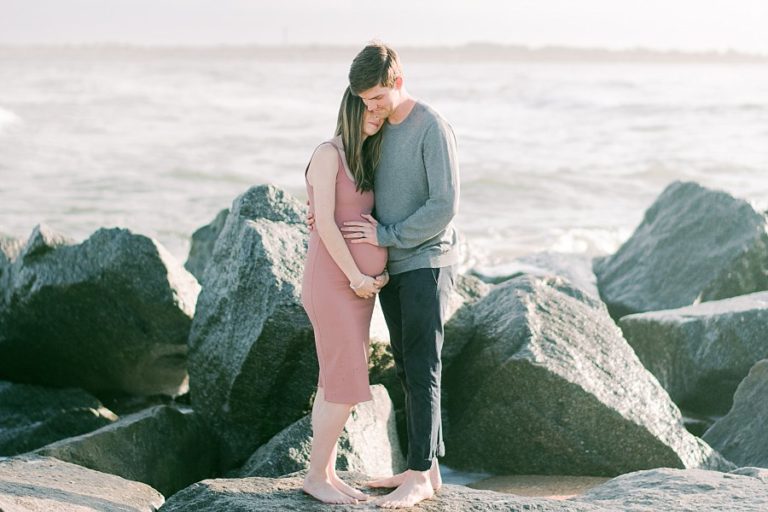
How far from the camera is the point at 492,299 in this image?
6.24 meters

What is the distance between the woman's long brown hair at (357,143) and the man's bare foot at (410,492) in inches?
43.7

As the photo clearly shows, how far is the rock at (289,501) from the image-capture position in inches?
159

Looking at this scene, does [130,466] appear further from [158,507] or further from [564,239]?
[564,239]

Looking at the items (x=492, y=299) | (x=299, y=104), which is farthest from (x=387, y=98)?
(x=299, y=104)

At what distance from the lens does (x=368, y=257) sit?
13.5ft

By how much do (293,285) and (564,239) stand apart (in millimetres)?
9875

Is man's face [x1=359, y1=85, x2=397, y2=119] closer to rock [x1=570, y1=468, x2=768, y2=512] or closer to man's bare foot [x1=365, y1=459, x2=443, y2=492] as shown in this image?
man's bare foot [x1=365, y1=459, x2=443, y2=492]

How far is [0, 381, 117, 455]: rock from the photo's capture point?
19.7 feet

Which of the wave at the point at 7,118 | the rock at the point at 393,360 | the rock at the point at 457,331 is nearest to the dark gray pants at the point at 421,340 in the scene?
the rock at the point at 393,360

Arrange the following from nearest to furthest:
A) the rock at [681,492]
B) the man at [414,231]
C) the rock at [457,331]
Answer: the man at [414,231]
the rock at [681,492]
the rock at [457,331]

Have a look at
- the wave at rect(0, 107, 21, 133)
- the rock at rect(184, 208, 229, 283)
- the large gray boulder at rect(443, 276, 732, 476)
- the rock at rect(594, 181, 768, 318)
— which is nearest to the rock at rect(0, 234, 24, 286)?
the rock at rect(184, 208, 229, 283)

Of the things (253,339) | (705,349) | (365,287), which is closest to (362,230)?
(365,287)

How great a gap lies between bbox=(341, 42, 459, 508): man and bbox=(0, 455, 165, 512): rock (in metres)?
1.13

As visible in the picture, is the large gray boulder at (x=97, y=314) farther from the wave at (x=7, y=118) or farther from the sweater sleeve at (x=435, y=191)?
the wave at (x=7, y=118)
